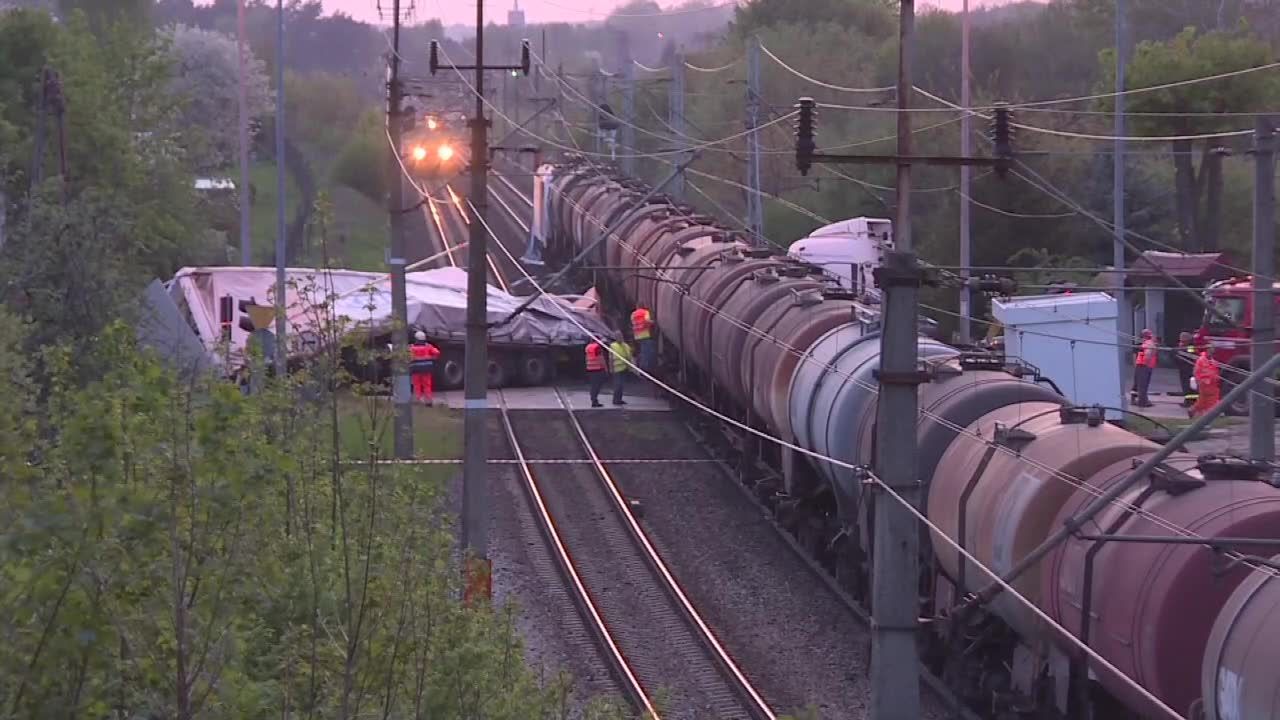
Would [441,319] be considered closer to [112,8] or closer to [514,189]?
[112,8]

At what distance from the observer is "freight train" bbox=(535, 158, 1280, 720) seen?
10078 mm

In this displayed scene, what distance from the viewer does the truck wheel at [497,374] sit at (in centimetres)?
3156

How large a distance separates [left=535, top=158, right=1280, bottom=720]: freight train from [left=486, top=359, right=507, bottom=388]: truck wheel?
753cm

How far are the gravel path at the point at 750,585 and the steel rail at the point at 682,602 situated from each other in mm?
163

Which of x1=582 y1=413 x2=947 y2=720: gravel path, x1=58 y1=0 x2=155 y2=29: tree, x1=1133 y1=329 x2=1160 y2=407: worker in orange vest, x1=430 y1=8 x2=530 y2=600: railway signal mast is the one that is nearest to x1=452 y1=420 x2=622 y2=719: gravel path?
x1=430 y1=8 x2=530 y2=600: railway signal mast

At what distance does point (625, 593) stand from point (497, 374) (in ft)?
42.5

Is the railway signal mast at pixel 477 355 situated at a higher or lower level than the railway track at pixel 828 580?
higher

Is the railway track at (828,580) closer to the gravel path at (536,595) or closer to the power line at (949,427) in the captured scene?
the power line at (949,427)

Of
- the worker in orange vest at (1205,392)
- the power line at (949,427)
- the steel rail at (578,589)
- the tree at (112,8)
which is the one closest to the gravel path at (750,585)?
the steel rail at (578,589)

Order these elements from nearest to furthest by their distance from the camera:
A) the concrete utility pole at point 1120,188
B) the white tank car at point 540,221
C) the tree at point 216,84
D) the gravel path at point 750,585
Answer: the gravel path at point 750,585, the concrete utility pole at point 1120,188, the white tank car at point 540,221, the tree at point 216,84

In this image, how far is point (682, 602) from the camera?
1866 cm

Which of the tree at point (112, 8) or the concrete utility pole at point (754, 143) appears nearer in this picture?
the concrete utility pole at point (754, 143)

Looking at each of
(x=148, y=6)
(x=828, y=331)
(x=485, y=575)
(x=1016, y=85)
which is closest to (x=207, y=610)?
(x=485, y=575)

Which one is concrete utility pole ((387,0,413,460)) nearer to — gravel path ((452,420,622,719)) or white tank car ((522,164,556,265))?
gravel path ((452,420,622,719))
